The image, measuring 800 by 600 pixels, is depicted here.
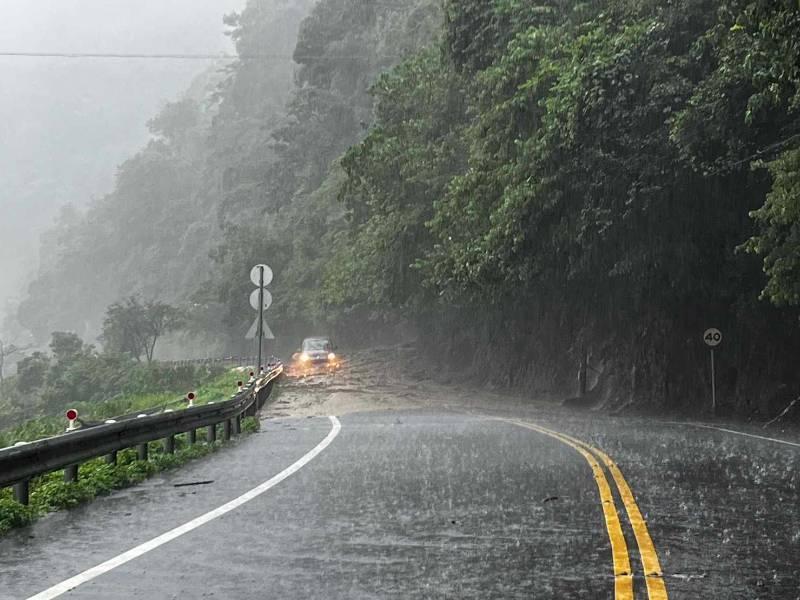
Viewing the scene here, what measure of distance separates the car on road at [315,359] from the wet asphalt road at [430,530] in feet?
112

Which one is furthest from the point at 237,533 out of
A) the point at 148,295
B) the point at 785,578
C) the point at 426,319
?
the point at 148,295

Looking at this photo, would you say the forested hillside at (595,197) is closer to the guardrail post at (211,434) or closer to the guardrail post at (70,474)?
the guardrail post at (70,474)

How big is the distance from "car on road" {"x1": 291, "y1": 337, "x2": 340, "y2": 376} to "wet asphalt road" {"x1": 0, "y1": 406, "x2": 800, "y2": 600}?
34211mm

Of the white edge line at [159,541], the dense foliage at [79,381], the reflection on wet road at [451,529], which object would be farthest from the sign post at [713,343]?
the dense foliage at [79,381]

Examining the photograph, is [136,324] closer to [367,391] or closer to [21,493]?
[367,391]

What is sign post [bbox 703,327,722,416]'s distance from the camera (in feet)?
91.8

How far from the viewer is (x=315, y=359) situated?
49.9m

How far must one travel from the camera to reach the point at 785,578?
6.55 metres

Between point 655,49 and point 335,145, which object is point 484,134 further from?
point 335,145

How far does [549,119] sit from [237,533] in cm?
1787

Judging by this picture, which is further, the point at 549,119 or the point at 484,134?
the point at 484,134

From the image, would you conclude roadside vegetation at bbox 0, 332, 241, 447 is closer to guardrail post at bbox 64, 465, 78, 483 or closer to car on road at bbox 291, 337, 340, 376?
car on road at bbox 291, 337, 340, 376

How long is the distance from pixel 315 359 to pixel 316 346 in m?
1.78

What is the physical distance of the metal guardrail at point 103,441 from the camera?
9.84 m
